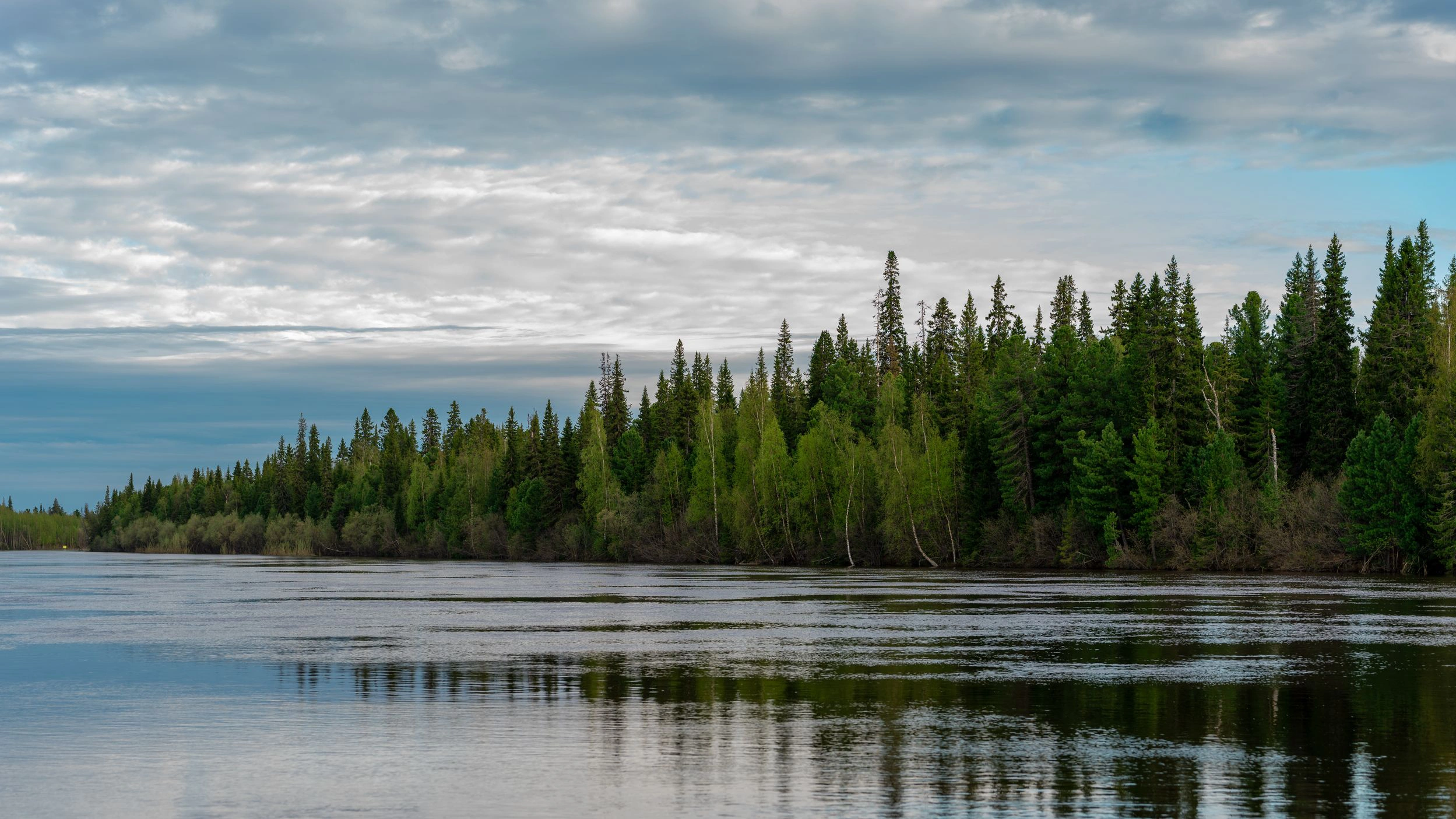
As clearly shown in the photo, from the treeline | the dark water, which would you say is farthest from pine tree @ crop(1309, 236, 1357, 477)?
the dark water

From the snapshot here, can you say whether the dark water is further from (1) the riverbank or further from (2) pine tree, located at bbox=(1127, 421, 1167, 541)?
(2) pine tree, located at bbox=(1127, 421, 1167, 541)

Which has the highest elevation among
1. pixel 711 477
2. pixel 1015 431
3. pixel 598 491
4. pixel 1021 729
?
pixel 1015 431

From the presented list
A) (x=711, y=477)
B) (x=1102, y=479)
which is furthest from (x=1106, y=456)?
(x=711, y=477)

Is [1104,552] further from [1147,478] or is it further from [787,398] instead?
[787,398]

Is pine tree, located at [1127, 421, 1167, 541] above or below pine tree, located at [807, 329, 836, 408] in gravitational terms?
below

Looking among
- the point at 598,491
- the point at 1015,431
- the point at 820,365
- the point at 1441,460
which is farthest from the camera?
the point at 820,365

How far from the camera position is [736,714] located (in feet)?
68.3

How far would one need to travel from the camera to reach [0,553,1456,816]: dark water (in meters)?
14.6

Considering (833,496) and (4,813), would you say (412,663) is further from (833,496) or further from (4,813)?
(833,496)

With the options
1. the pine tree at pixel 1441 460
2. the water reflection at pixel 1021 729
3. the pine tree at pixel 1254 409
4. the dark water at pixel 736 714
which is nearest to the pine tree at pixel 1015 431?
the pine tree at pixel 1254 409

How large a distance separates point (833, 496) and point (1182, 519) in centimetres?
3443

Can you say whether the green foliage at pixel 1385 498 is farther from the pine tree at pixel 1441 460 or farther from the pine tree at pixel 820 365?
the pine tree at pixel 820 365

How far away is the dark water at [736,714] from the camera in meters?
14.6

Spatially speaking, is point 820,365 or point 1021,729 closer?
point 1021,729
